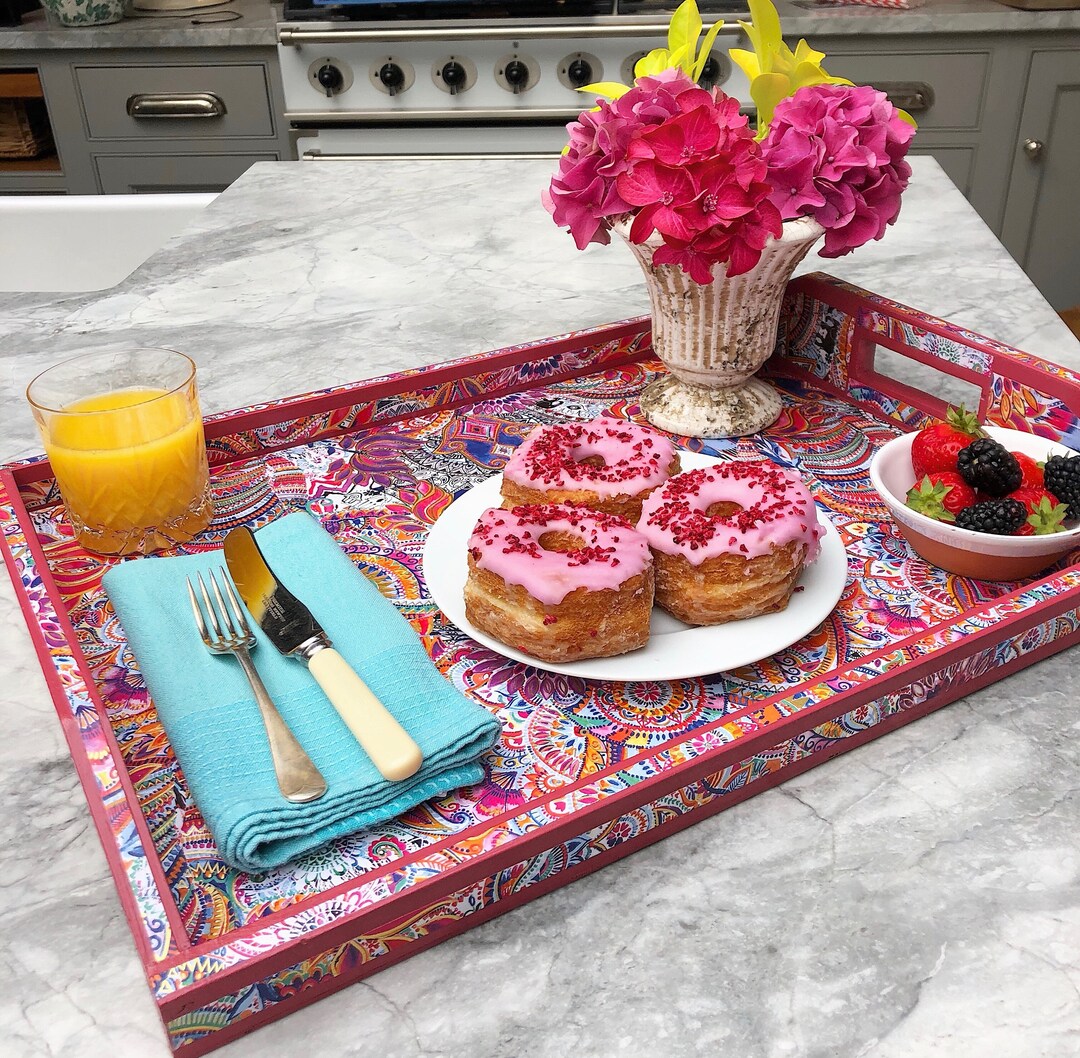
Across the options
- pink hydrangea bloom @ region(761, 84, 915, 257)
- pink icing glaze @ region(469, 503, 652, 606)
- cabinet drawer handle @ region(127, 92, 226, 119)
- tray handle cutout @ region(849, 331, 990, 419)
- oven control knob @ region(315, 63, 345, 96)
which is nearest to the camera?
pink icing glaze @ region(469, 503, 652, 606)

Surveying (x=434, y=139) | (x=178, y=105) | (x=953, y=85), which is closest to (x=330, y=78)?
(x=434, y=139)

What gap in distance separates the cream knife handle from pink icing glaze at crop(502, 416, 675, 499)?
277 mm

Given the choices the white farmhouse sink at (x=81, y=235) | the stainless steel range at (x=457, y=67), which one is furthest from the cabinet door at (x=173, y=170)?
the white farmhouse sink at (x=81, y=235)

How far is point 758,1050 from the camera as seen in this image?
580 mm

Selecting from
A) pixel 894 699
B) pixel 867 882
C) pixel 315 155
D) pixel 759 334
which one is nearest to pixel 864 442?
pixel 759 334

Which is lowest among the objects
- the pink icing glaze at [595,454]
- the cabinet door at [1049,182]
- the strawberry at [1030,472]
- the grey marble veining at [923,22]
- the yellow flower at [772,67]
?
the cabinet door at [1049,182]

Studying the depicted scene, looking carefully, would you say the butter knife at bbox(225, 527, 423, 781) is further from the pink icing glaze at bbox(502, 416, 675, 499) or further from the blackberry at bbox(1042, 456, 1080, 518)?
the blackberry at bbox(1042, 456, 1080, 518)

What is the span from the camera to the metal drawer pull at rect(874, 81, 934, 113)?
2.90m

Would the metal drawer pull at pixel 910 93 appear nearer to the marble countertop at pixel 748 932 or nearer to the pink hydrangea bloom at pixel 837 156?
the pink hydrangea bloom at pixel 837 156

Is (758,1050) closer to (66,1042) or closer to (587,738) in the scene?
(587,738)

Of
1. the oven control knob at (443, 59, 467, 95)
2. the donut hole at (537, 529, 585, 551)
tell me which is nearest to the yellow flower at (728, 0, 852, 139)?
the donut hole at (537, 529, 585, 551)

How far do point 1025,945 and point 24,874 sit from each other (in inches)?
24.6

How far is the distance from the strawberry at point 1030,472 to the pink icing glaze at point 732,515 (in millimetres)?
211

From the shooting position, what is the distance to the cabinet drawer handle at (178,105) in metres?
3.01
